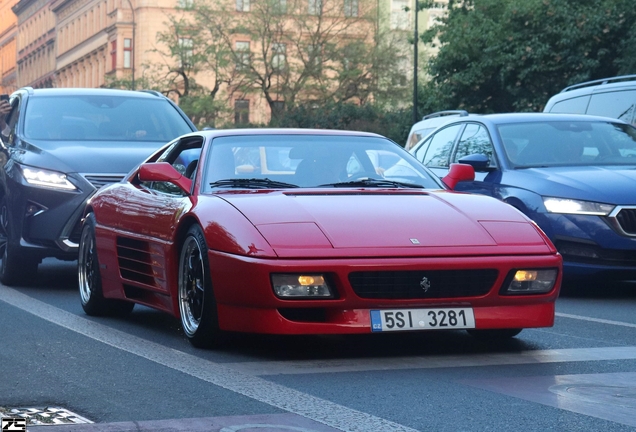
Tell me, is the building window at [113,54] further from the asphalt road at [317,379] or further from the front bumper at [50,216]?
the asphalt road at [317,379]

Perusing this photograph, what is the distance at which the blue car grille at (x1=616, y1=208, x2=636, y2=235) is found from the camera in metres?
9.87

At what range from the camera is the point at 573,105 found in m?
16.2

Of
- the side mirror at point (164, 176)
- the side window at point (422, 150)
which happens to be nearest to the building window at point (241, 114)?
the side window at point (422, 150)

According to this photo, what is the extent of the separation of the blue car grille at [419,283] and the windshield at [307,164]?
46.6 inches

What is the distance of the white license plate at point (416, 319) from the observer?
6320 millimetres

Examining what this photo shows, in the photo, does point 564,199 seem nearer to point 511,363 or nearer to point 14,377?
point 511,363

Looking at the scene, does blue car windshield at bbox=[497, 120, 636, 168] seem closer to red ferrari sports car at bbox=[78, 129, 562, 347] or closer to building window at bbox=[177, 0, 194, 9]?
red ferrari sports car at bbox=[78, 129, 562, 347]

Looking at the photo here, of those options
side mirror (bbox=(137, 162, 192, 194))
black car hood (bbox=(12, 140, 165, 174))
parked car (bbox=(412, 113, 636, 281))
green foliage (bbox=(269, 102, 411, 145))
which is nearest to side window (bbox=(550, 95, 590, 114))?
parked car (bbox=(412, 113, 636, 281))

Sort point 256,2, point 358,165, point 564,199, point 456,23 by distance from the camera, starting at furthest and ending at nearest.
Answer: point 256,2
point 456,23
point 564,199
point 358,165

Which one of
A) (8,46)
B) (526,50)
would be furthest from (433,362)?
(8,46)

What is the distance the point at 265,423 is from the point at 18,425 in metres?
0.95

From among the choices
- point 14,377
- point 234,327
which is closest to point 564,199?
point 234,327

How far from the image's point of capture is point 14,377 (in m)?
5.87

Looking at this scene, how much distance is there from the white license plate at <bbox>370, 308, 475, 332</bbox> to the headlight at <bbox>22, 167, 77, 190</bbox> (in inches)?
194
